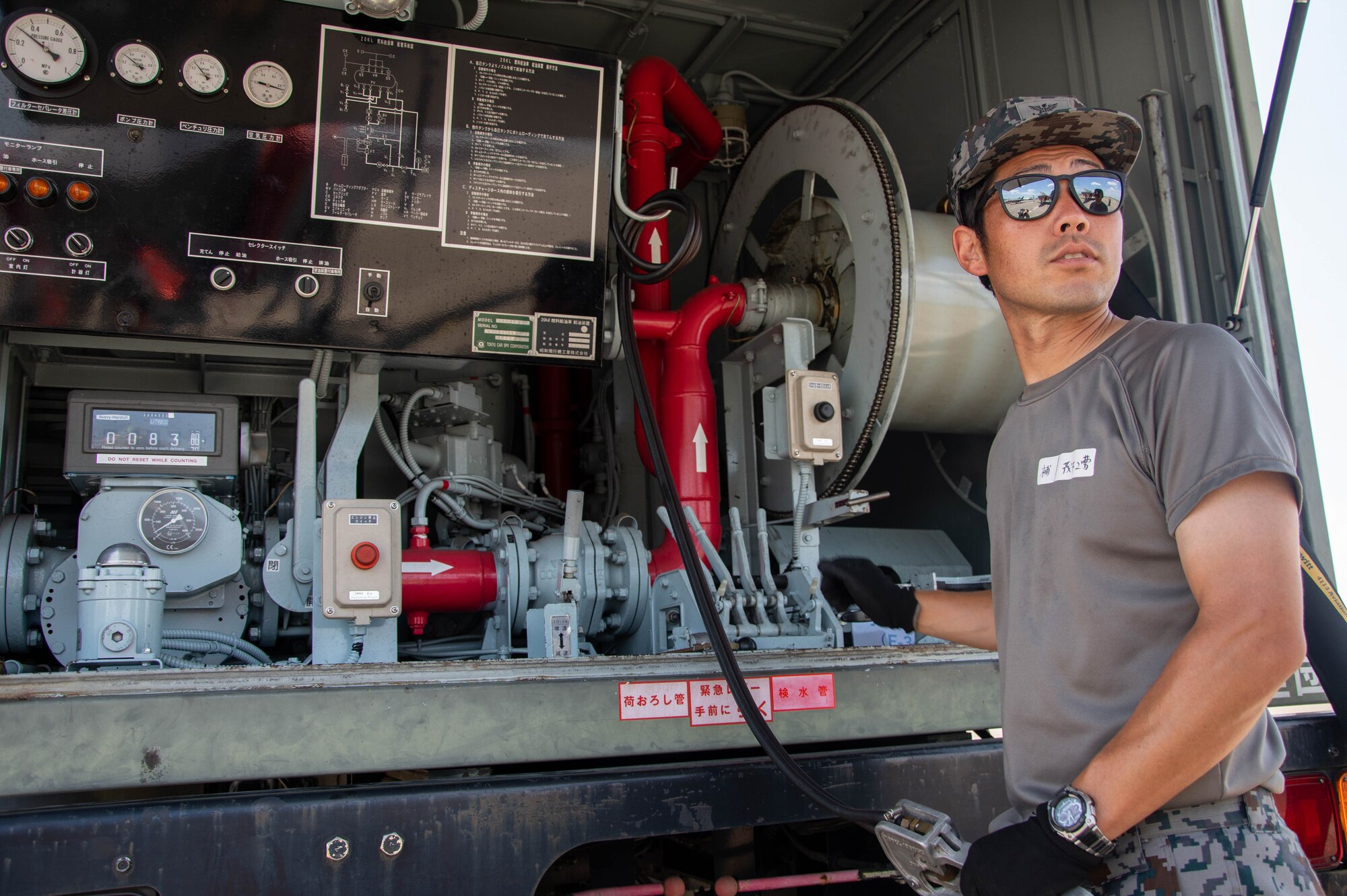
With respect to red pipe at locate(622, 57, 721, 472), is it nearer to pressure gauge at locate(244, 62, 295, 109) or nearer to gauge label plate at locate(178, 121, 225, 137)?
pressure gauge at locate(244, 62, 295, 109)

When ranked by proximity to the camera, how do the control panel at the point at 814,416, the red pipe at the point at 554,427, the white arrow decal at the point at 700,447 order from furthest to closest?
the red pipe at the point at 554,427 < the white arrow decal at the point at 700,447 < the control panel at the point at 814,416

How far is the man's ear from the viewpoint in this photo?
1.83 meters

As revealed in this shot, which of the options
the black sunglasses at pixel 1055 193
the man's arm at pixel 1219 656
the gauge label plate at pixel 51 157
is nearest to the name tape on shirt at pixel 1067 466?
the man's arm at pixel 1219 656

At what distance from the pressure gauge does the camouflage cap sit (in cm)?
194

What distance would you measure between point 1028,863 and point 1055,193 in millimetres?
990

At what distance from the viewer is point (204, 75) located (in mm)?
2768

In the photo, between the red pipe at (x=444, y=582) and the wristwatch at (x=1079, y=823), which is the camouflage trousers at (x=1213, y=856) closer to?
the wristwatch at (x=1079, y=823)

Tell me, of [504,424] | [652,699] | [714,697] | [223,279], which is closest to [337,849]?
[652,699]

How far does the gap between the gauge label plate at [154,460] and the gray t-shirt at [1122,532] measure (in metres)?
2.25

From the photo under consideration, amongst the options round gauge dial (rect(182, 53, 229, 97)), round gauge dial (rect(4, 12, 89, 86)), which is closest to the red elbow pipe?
round gauge dial (rect(182, 53, 229, 97))

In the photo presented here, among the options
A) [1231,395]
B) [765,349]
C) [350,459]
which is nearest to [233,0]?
[350,459]

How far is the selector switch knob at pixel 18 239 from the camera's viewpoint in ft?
8.44

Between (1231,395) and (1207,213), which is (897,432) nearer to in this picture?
(1207,213)

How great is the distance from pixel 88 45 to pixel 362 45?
69 centimetres
